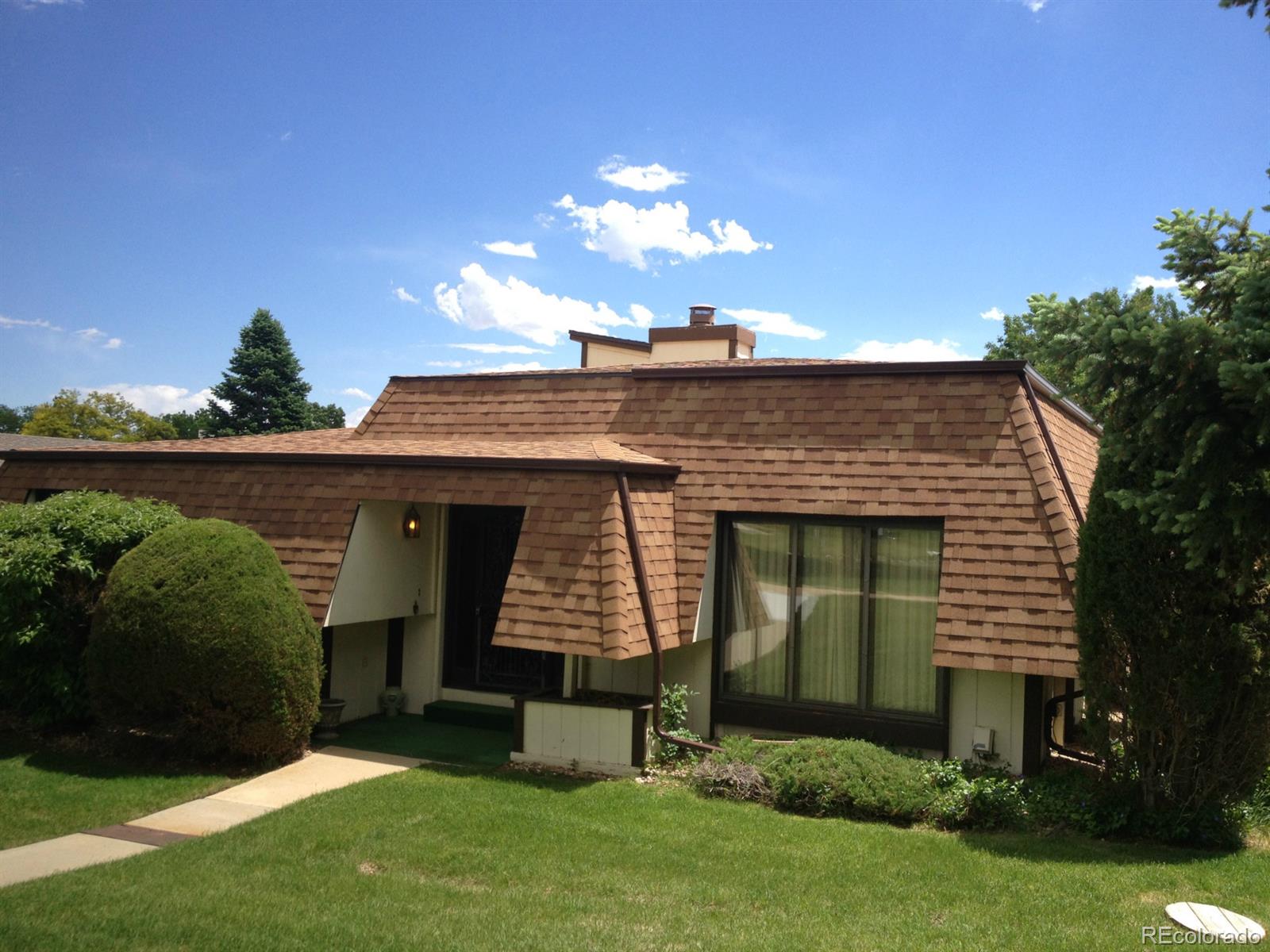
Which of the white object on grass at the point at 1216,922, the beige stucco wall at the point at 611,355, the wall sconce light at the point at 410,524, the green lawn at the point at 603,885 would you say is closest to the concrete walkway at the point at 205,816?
the green lawn at the point at 603,885

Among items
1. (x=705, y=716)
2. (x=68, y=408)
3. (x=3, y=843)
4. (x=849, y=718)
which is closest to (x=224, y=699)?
(x=3, y=843)

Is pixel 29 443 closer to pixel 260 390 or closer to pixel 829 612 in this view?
pixel 260 390

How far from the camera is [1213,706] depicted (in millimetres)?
7543

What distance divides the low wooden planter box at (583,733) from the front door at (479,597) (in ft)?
6.40

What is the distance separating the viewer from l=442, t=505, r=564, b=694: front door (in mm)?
12070

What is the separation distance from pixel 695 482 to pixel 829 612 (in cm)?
202

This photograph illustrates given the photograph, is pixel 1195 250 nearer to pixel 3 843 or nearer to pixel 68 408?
pixel 3 843

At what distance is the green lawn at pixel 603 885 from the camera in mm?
5781

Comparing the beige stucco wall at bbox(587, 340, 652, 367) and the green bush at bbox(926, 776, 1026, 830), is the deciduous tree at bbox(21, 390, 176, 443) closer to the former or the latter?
the beige stucco wall at bbox(587, 340, 652, 367)

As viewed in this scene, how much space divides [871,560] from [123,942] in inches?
278

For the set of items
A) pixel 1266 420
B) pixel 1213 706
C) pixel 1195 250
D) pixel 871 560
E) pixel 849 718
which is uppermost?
pixel 1195 250

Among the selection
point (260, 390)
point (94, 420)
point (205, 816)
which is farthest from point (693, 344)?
point (94, 420)

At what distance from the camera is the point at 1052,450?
9828mm

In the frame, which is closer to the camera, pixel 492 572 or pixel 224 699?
pixel 224 699
